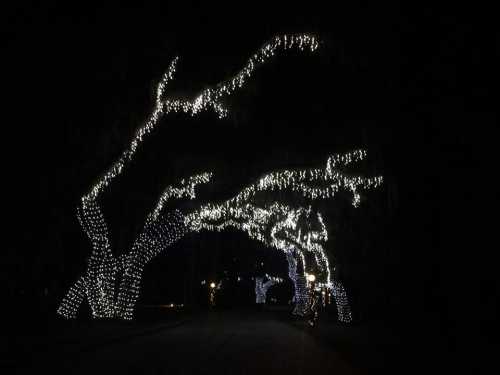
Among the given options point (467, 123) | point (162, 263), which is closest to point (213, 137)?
point (467, 123)

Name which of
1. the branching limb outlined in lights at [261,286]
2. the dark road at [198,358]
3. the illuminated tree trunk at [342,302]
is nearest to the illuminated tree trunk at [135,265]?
the dark road at [198,358]

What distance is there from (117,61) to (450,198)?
7654 mm

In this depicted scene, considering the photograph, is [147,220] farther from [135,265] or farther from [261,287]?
[261,287]

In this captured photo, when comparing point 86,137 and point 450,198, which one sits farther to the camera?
point 86,137

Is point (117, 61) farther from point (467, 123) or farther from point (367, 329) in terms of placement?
point (367, 329)

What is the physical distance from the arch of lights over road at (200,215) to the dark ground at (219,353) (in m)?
3.18

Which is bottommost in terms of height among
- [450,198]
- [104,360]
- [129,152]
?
[104,360]

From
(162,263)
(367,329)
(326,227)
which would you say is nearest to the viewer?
(367,329)

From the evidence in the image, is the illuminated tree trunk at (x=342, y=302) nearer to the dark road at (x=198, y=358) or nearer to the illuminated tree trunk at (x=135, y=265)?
the illuminated tree trunk at (x=135, y=265)

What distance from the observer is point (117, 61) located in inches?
555

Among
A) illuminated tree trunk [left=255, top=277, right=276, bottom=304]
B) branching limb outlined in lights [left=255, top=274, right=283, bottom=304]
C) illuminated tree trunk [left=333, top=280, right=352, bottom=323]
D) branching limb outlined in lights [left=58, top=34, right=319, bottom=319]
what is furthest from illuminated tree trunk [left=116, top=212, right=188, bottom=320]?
illuminated tree trunk [left=255, top=277, right=276, bottom=304]

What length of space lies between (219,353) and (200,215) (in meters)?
13.8

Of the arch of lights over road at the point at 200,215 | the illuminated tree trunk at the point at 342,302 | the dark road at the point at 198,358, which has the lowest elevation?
the dark road at the point at 198,358

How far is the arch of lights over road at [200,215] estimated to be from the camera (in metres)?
14.2
